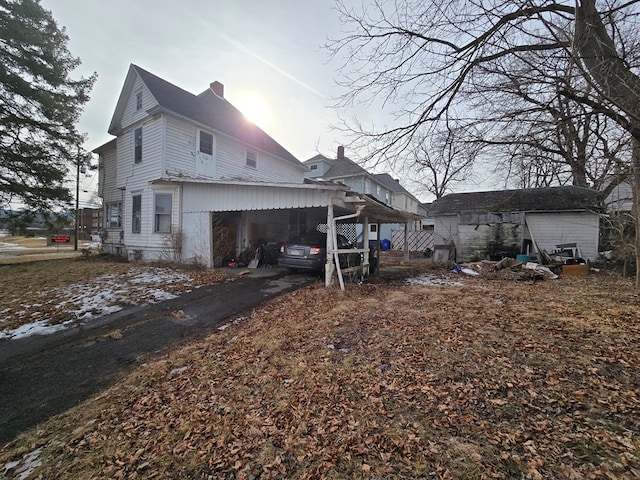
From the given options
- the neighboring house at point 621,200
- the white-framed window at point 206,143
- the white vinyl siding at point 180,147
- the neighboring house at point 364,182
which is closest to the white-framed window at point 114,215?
the white vinyl siding at point 180,147

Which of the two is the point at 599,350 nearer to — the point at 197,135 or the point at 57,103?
the point at 197,135

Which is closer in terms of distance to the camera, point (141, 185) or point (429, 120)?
point (429, 120)

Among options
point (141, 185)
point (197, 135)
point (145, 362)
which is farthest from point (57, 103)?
point (145, 362)

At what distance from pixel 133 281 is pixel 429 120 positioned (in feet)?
Answer: 28.9

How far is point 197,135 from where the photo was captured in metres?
12.4

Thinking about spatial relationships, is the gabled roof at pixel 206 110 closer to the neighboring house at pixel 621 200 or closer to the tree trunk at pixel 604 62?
the tree trunk at pixel 604 62

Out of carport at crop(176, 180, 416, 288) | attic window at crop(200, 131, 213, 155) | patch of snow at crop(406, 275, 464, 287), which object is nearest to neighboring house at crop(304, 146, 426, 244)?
carport at crop(176, 180, 416, 288)

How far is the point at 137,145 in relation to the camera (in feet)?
41.3

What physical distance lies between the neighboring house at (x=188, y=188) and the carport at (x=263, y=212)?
0.04 metres

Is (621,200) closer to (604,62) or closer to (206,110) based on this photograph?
(604,62)

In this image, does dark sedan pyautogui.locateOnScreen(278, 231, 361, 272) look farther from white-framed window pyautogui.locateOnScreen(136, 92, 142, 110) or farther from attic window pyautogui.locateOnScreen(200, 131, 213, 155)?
white-framed window pyautogui.locateOnScreen(136, 92, 142, 110)

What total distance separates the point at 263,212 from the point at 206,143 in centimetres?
411

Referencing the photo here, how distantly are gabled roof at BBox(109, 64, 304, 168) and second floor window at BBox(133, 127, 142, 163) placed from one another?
2.07 m

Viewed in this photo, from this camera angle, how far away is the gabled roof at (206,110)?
39.4ft
